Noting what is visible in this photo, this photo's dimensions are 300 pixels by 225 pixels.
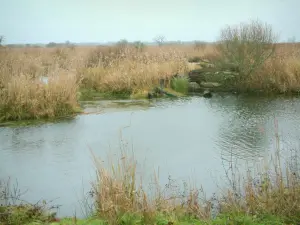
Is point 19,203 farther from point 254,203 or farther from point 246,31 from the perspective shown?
point 246,31

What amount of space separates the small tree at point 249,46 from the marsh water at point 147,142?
106 inches

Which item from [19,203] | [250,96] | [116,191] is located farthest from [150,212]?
[250,96]

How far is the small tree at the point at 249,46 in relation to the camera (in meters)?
13.4

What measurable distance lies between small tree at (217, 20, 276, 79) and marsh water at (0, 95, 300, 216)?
269 centimetres

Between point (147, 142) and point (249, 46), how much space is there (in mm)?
8041

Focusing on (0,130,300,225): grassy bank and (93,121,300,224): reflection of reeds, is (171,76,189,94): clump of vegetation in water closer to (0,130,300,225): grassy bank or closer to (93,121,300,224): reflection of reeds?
(0,130,300,225): grassy bank

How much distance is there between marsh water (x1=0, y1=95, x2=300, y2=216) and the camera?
5.35m

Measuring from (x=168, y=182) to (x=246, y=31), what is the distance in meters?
10.1

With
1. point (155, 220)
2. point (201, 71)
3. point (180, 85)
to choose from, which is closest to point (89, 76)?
point (180, 85)

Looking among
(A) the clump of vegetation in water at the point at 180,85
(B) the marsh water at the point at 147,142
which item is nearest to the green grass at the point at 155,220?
(B) the marsh water at the point at 147,142

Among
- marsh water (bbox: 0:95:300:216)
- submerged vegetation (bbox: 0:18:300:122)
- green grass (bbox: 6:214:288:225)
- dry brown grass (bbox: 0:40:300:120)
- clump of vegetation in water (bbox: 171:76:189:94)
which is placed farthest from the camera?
clump of vegetation in water (bbox: 171:76:189:94)

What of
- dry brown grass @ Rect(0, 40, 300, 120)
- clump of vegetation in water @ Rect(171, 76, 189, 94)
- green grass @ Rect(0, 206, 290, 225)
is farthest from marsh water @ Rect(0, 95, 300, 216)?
clump of vegetation in water @ Rect(171, 76, 189, 94)

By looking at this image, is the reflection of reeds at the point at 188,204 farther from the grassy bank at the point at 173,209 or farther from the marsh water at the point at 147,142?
the marsh water at the point at 147,142

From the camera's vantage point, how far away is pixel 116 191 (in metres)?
3.87
